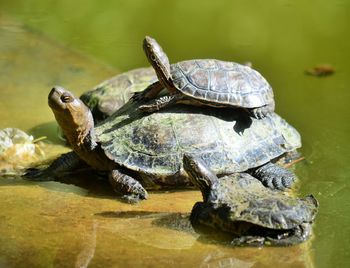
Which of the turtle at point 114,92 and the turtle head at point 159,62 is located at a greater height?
the turtle head at point 159,62

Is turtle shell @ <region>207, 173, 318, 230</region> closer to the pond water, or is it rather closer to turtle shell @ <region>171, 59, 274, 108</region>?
the pond water

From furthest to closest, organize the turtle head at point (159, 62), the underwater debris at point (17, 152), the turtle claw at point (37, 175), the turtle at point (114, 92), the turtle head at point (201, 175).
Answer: the turtle at point (114, 92) < the underwater debris at point (17, 152) < the turtle claw at point (37, 175) < the turtle head at point (159, 62) < the turtle head at point (201, 175)

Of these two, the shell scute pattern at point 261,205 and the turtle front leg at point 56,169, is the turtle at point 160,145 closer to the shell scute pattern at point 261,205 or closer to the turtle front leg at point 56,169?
the turtle front leg at point 56,169

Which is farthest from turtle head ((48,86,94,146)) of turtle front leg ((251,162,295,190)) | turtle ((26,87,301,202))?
turtle front leg ((251,162,295,190))

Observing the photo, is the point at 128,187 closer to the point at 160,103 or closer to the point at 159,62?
the point at 160,103

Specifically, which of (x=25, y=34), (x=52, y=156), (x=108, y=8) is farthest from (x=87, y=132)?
(x=108, y=8)

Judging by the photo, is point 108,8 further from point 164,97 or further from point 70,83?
point 164,97

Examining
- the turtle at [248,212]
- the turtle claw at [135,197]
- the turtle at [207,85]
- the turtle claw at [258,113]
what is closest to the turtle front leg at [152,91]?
the turtle at [207,85]
